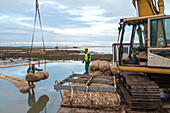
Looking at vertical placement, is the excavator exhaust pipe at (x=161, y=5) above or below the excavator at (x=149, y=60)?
above

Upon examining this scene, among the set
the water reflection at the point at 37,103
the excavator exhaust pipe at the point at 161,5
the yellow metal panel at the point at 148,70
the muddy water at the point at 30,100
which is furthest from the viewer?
the water reflection at the point at 37,103

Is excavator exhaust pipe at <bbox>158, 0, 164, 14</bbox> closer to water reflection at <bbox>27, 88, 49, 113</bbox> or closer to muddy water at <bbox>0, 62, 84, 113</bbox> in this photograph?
muddy water at <bbox>0, 62, 84, 113</bbox>

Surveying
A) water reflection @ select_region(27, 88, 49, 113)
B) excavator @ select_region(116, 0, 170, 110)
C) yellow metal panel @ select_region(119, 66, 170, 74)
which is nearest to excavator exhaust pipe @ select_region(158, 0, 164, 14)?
excavator @ select_region(116, 0, 170, 110)

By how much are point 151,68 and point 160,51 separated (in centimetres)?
62

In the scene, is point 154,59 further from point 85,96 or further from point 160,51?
point 85,96

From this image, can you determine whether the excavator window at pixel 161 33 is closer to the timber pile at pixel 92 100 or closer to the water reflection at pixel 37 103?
the timber pile at pixel 92 100

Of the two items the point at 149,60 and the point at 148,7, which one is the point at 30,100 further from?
the point at 148,7

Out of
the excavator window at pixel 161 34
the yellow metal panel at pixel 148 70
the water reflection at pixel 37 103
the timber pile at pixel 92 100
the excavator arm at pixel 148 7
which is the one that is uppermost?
the excavator arm at pixel 148 7

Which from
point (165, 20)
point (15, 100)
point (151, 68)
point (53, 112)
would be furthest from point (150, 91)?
point (15, 100)

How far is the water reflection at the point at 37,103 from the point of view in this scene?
6.82 m

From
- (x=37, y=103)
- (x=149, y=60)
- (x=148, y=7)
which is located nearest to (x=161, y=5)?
(x=148, y=7)

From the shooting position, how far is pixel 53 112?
6.38 m

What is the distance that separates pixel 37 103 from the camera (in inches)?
294

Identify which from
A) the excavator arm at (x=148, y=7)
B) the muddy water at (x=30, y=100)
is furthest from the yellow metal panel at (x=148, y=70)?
the muddy water at (x=30, y=100)
